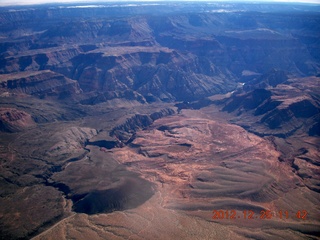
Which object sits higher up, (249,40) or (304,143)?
(249,40)

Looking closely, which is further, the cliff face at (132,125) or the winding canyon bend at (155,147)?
the cliff face at (132,125)

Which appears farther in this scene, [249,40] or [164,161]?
[249,40]

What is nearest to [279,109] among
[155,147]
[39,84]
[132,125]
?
[155,147]

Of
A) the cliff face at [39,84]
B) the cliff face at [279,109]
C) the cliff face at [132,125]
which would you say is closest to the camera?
the cliff face at [132,125]

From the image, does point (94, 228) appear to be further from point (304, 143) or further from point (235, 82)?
point (235, 82)

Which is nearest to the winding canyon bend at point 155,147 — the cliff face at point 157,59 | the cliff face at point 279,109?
the cliff face at point 279,109

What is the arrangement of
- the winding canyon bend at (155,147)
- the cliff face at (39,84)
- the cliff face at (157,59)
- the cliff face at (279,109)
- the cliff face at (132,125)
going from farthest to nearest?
1. the cliff face at (157,59)
2. the cliff face at (39,84)
3. the cliff face at (279,109)
4. the cliff face at (132,125)
5. the winding canyon bend at (155,147)

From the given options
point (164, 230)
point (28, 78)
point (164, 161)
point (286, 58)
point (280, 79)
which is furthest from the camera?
point (286, 58)

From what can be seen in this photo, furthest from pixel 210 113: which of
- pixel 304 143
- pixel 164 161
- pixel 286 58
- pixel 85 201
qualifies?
pixel 286 58

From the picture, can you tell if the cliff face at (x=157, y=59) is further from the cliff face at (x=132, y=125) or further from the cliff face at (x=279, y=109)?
the cliff face at (x=279, y=109)

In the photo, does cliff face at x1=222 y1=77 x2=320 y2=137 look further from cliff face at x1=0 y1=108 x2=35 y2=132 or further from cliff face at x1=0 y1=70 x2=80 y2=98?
cliff face at x1=0 y1=108 x2=35 y2=132
